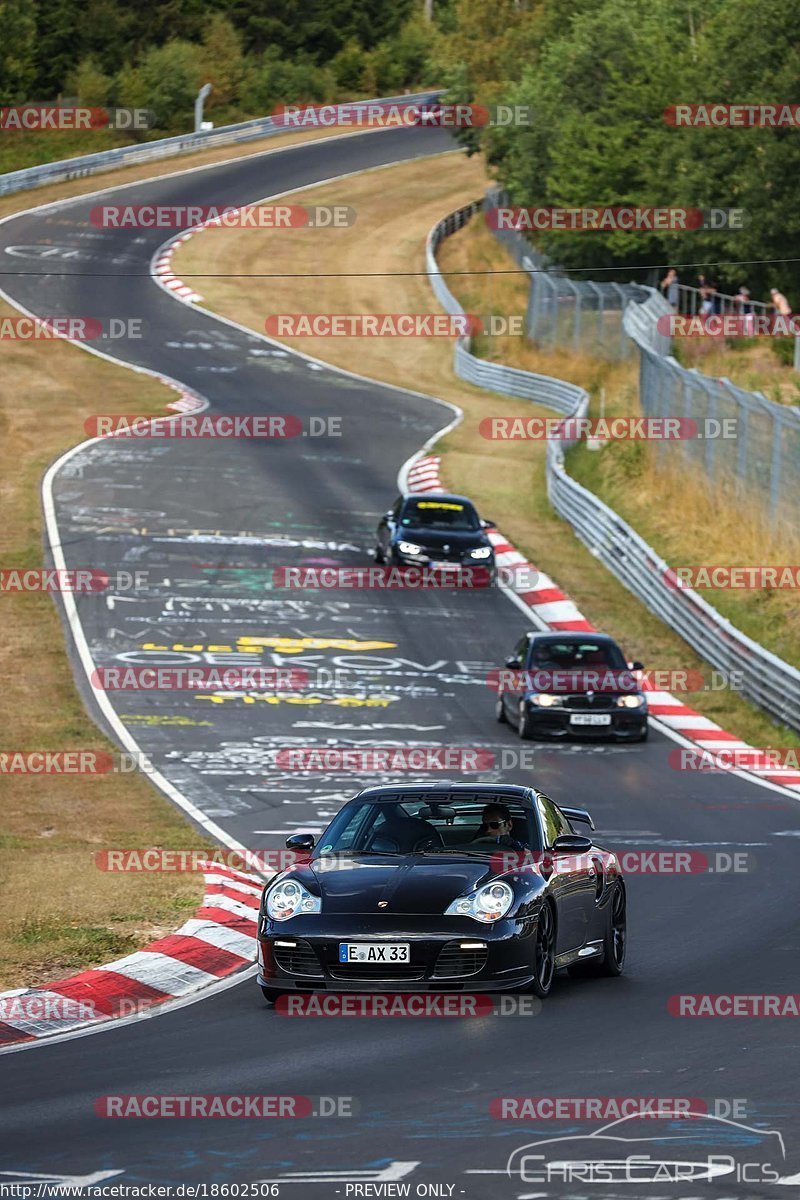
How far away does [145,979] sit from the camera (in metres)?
12.6

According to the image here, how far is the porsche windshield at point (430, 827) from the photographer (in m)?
12.6

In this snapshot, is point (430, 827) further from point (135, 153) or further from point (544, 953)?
point (135, 153)

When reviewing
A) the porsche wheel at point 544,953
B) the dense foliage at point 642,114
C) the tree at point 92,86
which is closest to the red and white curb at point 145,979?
the porsche wheel at point 544,953

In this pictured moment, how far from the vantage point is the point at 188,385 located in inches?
2194

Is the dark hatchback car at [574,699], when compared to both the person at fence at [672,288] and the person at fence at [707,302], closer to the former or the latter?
the person at fence at [707,302]

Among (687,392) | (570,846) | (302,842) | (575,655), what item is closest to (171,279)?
(687,392)

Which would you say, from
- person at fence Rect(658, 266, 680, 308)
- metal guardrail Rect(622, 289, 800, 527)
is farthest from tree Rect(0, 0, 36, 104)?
metal guardrail Rect(622, 289, 800, 527)

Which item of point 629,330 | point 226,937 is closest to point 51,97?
point 629,330

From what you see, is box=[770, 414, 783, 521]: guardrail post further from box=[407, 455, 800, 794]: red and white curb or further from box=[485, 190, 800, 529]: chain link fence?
box=[407, 455, 800, 794]: red and white curb

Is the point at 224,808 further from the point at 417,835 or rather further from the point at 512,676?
the point at 417,835

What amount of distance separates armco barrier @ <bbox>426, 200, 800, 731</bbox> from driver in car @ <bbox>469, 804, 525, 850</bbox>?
14806 mm

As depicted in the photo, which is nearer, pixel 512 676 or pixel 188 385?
pixel 512 676

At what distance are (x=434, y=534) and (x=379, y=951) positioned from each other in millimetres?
25956

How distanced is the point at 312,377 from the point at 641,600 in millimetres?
24192
